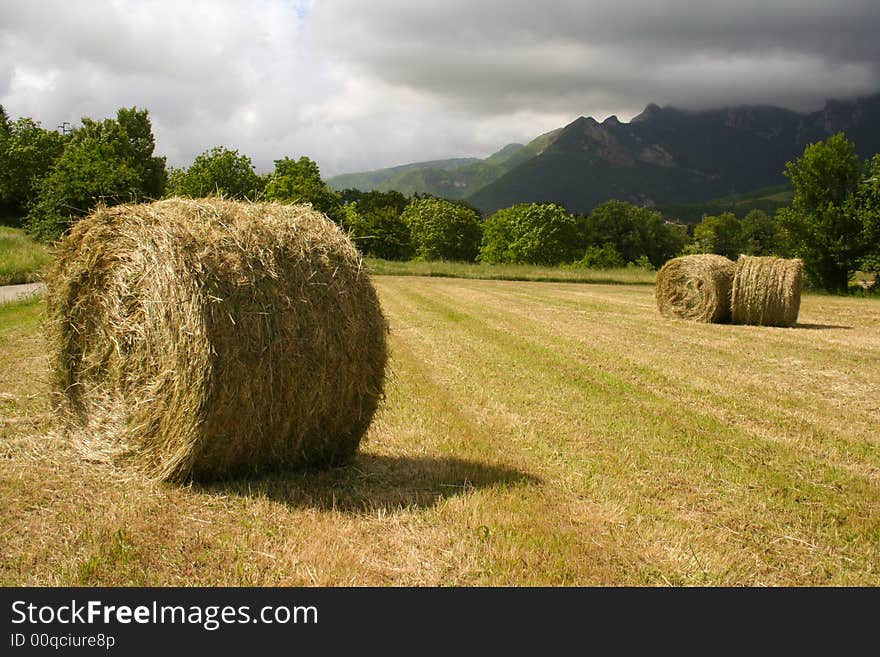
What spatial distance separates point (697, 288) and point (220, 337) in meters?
15.1

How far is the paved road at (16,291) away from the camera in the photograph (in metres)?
18.3

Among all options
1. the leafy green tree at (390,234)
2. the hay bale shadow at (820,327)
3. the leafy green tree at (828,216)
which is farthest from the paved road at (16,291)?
the leafy green tree at (390,234)

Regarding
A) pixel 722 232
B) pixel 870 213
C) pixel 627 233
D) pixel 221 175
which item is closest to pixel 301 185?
pixel 221 175

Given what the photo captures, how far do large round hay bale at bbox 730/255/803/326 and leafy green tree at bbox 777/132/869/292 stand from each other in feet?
57.2

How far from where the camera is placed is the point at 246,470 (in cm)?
540

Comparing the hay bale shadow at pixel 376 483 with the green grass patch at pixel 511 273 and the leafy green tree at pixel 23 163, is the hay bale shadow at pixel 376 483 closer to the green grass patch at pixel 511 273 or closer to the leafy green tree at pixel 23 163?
the green grass patch at pixel 511 273

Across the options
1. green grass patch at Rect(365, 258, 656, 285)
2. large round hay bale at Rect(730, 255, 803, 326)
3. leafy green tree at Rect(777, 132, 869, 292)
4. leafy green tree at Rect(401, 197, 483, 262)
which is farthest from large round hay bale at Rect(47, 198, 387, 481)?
leafy green tree at Rect(401, 197, 483, 262)

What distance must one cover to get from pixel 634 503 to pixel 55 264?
5454 mm

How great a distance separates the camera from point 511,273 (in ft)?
137

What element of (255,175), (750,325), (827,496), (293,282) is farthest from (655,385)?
(255,175)

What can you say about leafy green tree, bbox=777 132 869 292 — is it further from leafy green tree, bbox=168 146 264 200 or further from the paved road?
leafy green tree, bbox=168 146 264 200

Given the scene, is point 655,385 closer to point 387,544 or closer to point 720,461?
point 720,461

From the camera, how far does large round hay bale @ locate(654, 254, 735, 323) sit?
1716 cm

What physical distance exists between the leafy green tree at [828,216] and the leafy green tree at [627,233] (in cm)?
6375
